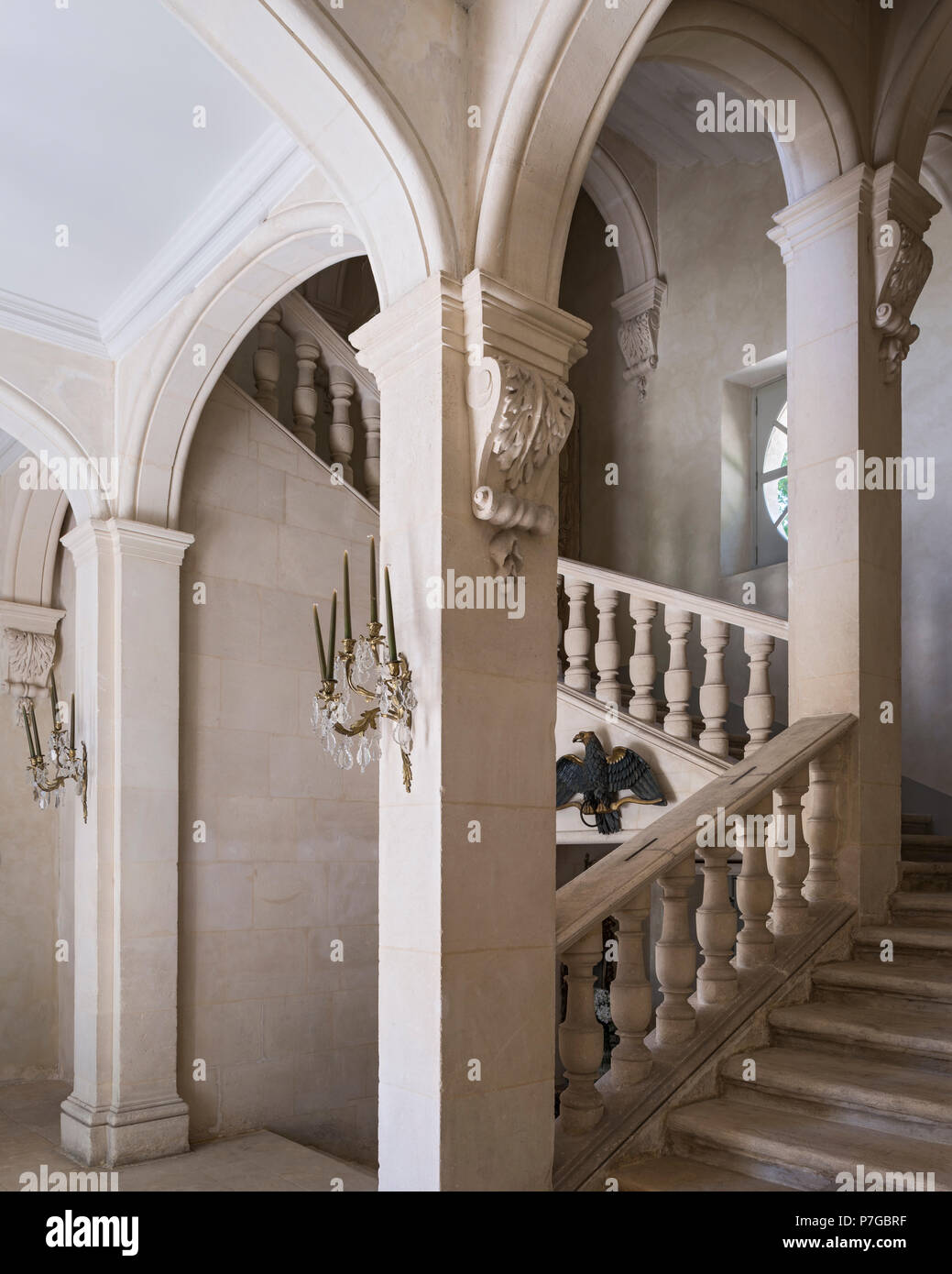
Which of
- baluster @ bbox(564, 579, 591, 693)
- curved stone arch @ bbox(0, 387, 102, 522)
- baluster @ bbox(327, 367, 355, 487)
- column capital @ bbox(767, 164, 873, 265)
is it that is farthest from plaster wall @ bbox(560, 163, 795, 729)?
curved stone arch @ bbox(0, 387, 102, 522)

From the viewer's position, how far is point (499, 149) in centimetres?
327

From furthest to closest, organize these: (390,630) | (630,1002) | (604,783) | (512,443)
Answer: (604,783)
(630,1002)
(512,443)
(390,630)

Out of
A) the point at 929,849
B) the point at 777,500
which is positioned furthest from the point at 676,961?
the point at 777,500

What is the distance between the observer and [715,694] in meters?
5.53

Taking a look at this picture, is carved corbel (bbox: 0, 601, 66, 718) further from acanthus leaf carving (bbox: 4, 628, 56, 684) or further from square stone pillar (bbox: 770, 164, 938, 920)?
square stone pillar (bbox: 770, 164, 938, 920)

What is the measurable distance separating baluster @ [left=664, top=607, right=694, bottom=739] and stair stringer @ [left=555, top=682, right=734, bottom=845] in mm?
64

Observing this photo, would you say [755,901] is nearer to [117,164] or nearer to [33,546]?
[117,164]

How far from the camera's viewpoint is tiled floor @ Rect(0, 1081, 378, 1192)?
16.5 feet

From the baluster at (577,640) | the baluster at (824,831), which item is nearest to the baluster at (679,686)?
the baluster at (577,640)

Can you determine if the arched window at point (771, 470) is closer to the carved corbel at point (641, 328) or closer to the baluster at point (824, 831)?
the carved corbel at point (641, 328)

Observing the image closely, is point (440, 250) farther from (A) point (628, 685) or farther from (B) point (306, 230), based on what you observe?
(A) point (628, 685)

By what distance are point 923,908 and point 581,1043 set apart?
1775mm

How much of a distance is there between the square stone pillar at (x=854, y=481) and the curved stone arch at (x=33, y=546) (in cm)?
500

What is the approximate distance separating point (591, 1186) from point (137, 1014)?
3136mm
